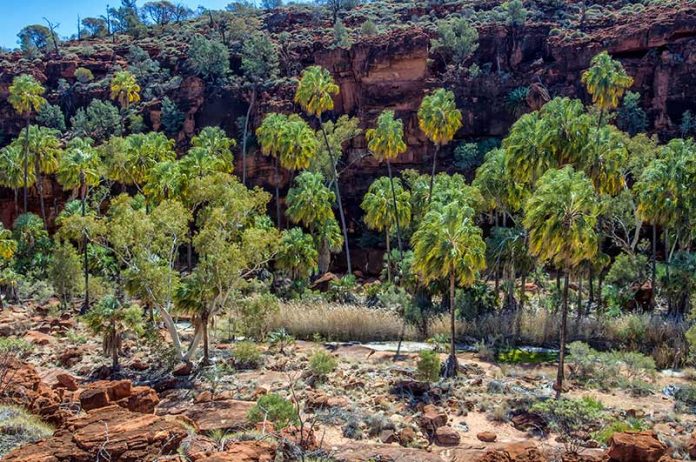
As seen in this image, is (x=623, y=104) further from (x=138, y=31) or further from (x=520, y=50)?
(x=138, y=31)

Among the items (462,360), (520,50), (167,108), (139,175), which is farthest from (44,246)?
(520,50)

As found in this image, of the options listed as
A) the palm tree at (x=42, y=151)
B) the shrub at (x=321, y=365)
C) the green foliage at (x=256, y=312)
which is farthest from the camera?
the palm tree at (x=42, y=151)

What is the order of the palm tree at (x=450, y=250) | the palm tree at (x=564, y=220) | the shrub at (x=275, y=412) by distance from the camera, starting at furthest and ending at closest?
1. the palm tree at (x=450, y=250)
2. the palm tree at (x=564, y=220)
3. the shrub at (x=275, y=412)

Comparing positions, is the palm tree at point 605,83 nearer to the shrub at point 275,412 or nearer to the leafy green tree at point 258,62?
the shrub at point 275,412

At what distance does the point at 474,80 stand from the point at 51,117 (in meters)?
39.7

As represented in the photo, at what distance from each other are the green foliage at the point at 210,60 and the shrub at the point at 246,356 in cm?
4013

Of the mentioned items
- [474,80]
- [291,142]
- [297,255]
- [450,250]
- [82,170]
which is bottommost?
[297,255]

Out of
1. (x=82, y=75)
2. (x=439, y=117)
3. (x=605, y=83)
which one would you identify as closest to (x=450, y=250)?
(x=439, y=117)

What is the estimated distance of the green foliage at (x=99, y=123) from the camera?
5475cm

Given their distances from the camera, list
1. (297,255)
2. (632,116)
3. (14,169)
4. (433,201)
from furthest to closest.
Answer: (632,116)
(14,169)
(433,201)
(297,255)

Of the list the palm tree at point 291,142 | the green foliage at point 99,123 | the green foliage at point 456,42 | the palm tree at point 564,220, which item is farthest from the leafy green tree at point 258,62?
the palm tree at point 564,220

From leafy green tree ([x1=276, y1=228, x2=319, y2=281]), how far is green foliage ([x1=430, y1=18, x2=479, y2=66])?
28907 millimetres

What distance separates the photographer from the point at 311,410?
19.2 m

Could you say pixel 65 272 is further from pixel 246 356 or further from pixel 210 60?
pixel 210 60
